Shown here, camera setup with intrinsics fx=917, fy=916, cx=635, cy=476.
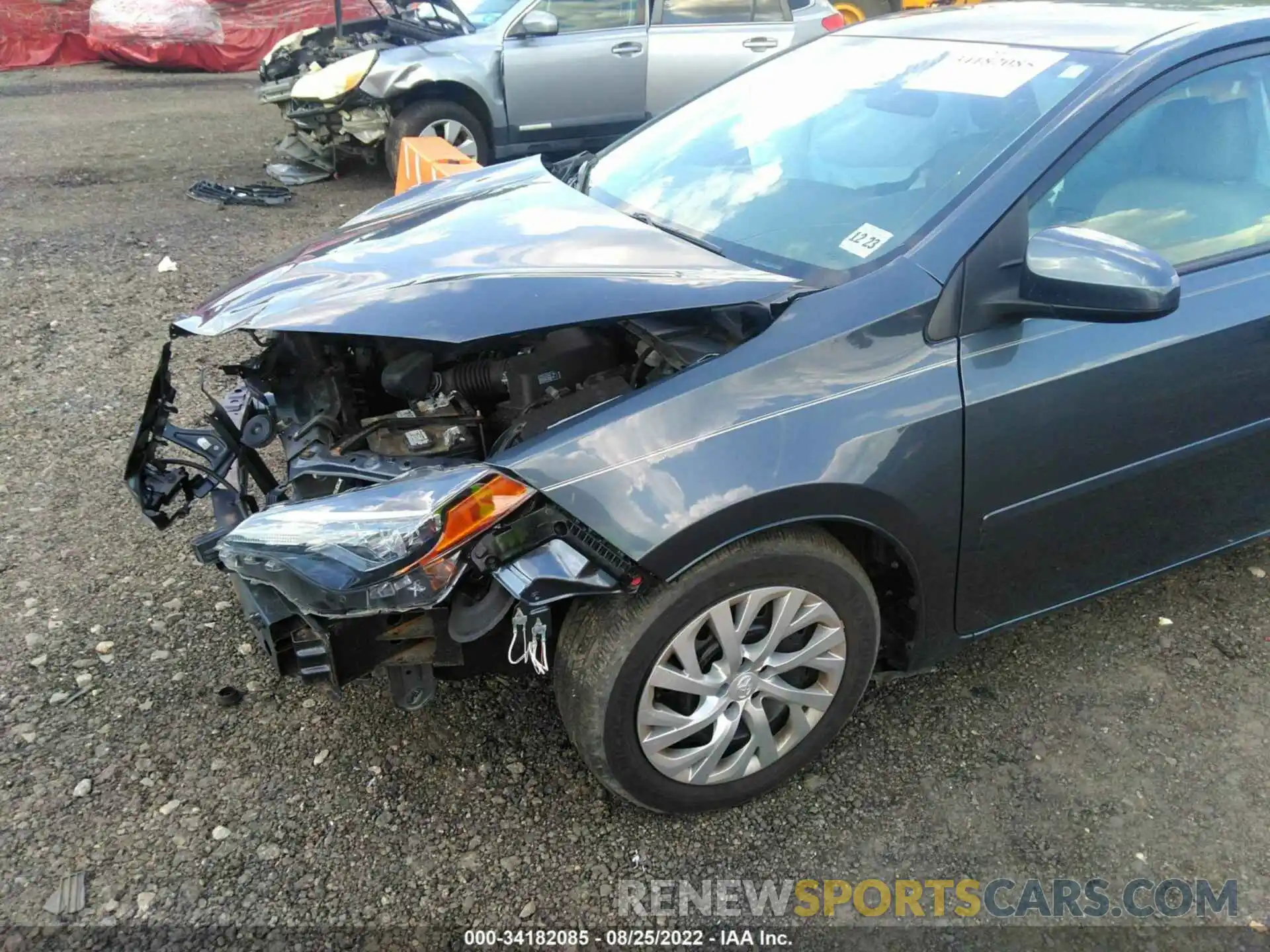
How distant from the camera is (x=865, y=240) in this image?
2170 mm

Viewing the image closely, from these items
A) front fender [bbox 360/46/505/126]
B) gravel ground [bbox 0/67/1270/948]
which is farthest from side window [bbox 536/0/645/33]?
gravel ground [bbox 0/67/1270/948]

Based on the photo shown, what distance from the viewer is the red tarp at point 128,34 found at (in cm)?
1343

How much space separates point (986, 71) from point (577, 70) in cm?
532

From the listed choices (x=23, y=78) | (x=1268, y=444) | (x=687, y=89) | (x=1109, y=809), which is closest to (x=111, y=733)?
(x=1109, y=809)

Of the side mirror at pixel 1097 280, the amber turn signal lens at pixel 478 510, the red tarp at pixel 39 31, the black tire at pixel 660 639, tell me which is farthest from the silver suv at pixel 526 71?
the red tarp at pixel 39 31

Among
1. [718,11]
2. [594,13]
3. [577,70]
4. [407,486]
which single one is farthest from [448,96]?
[407,486]

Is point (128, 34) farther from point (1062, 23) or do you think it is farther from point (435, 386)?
point (1062, 23)

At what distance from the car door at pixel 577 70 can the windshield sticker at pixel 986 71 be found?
5.12 m

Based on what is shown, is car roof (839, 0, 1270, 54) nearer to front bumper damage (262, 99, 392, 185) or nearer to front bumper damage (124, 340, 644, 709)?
front bumper damage (124, 340, 644, 709)

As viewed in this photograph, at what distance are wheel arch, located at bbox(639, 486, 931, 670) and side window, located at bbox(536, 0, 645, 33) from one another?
6190mm

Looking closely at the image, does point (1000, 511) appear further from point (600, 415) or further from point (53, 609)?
point (53, 609)

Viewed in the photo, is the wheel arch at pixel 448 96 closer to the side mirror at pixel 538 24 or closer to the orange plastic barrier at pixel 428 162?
the side mirror at pixel 538 24

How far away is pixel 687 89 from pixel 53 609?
20.2 feet

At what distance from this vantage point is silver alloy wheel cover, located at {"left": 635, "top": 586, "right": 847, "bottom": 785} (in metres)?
1.98
